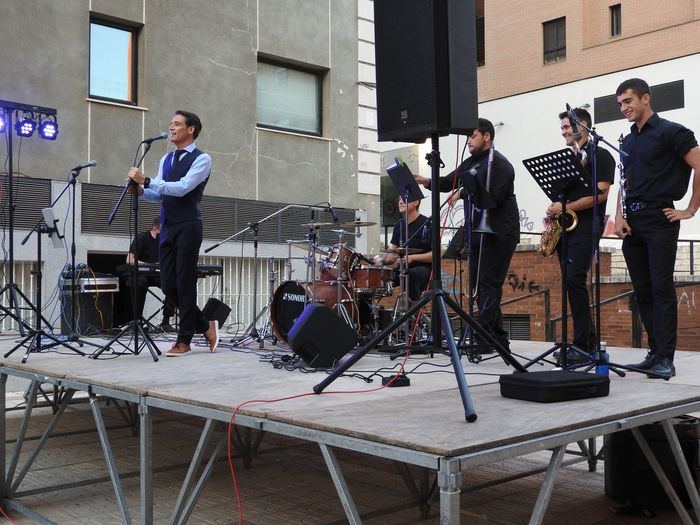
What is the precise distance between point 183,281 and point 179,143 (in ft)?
3.62

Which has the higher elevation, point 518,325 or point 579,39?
point 579,39

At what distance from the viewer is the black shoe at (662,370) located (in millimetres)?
4383

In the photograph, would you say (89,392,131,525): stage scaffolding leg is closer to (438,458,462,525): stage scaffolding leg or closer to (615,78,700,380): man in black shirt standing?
(438,458,462,525): stage scaffolding leg

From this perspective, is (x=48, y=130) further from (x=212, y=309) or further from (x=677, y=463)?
(x=677, y=463)

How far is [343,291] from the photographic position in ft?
22.8

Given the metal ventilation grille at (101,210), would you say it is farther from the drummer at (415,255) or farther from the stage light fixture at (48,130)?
the drummer at (415,255)

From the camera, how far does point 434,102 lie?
362 cm

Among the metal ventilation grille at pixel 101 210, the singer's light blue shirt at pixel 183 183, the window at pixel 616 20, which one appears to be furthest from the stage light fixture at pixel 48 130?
the window at pixel 616 20

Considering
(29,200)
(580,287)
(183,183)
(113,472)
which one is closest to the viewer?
(113,472)

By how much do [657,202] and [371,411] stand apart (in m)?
2.58

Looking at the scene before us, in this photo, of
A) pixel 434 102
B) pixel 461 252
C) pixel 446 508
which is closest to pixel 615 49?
pixel 461 252

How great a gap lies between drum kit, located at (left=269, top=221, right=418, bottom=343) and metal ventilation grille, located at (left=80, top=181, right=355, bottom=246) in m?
3.71

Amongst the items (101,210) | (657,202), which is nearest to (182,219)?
(657,202)

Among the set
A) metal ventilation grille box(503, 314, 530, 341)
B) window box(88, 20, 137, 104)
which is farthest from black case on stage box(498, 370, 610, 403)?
window box(88, 20, 137, 104)
